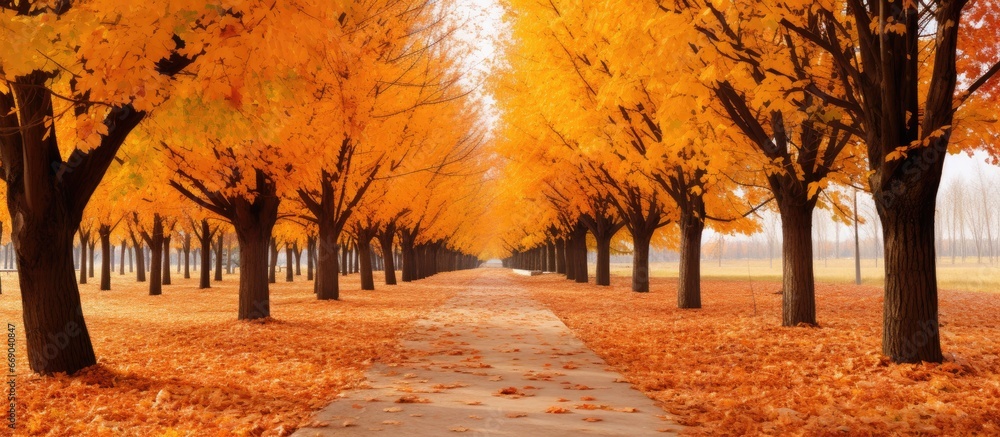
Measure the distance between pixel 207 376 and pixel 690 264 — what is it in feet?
37.5

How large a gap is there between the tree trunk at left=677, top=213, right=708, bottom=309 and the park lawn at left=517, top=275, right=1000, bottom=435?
2537mm

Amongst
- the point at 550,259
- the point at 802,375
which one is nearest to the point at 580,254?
the point at 550,259

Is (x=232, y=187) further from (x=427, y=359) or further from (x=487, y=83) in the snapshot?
(x=487, y=83)

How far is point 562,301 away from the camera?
18.7 metres

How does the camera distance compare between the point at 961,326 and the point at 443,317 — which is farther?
the point at 443,317

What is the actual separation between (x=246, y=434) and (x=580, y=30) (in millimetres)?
8743

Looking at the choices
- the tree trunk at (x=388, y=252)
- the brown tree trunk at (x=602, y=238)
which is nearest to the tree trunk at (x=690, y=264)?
the brown tree trunk at (x=602, y=238)

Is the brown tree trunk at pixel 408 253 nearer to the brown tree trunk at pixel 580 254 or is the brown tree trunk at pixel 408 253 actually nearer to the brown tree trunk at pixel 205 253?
the brown tree trunk at pixel 580 254

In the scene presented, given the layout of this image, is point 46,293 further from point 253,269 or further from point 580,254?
point 580,254

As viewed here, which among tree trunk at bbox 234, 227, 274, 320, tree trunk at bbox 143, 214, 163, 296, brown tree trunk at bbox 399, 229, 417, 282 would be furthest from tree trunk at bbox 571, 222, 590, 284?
tree trunk at bbox 234, 227, 274, 320

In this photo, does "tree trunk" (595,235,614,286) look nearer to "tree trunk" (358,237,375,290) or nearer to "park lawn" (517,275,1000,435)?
"tree trunk" (358,237,375,290)

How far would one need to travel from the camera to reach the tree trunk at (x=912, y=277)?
21.9 feet

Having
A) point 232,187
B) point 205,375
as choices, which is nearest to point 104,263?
point 232,187

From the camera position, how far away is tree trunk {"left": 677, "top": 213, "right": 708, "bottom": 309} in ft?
50.6
